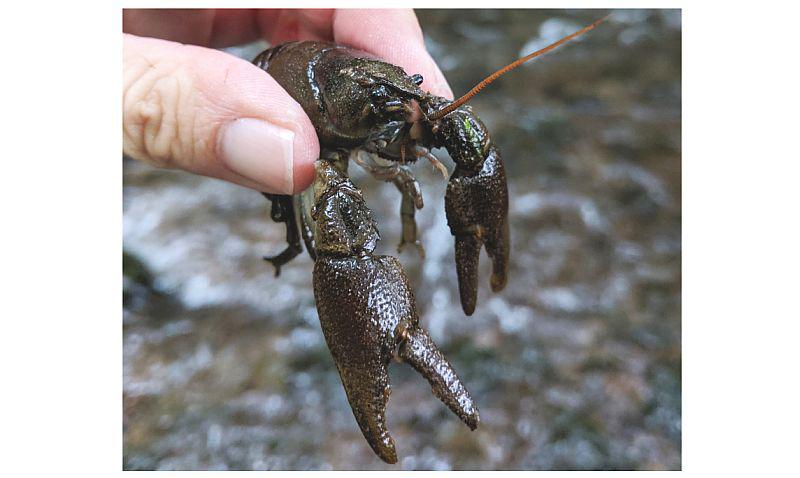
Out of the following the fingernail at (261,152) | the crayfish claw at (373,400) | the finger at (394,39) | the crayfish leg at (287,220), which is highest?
the finger at (394,39)

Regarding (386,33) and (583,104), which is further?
(583,104)

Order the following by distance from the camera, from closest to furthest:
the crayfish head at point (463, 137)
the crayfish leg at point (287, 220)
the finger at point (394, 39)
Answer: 1. the crayfish head at point (463, 137)
2. the crayfish leg at point (287, 220)
3. the finger at point (394, 39)

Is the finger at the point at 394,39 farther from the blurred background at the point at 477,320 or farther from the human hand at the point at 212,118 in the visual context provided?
the blurred background at the point at 477,320

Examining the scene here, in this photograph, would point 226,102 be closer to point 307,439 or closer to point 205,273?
point 307,439

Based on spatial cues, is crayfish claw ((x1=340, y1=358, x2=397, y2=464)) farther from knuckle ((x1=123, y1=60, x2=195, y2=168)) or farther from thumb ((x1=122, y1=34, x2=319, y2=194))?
knuckle ((x1=123, y1=60, x2=195, y2=168))

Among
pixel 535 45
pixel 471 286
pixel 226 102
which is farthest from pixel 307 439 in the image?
pixel 535 45

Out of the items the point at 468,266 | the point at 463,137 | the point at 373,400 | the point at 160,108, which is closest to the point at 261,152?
the point at 160,108

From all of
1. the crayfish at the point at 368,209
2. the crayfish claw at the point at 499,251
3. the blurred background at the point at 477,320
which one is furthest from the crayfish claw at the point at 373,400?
the blurred background at the point at 477,320

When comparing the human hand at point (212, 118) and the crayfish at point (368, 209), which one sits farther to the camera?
the human hand at point (212, 118)
